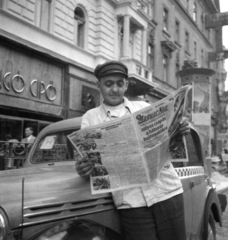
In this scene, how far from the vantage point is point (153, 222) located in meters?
1.92

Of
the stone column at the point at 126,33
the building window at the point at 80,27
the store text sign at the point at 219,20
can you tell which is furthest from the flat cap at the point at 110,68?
the store text sign at the point at 219,20

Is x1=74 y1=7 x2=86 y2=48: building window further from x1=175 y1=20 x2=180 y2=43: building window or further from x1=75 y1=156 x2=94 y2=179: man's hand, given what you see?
x1=175 y1=20 x2=180 y2=43: building window

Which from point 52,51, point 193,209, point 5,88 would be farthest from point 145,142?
point 52,51

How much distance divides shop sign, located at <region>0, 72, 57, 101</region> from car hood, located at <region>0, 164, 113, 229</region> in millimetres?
9138

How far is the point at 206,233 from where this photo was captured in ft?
10.3

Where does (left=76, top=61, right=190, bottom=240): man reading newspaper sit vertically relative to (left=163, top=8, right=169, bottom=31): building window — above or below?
below

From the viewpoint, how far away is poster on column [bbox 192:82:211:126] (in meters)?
9.07

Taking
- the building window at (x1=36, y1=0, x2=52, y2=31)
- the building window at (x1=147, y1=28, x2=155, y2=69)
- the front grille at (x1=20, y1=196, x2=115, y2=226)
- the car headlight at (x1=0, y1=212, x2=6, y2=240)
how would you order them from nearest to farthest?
the car headlight at (x1=0, y1=212, x2=6, y2=240)
the front grille at (x1=20, y1=196, x2=115, y2=226)
the building window at (x1=36, y1=0, x2=52, y2=31)
the building window at (x1=147, y1=28, x2=155, y2=69)

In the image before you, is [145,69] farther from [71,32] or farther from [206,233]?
[206,233]

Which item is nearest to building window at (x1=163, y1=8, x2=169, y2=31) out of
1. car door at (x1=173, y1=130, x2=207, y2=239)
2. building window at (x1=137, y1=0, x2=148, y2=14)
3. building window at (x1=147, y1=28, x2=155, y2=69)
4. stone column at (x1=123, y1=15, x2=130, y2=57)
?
building window at (x1=147, y1=28, x2=155, y2=69)

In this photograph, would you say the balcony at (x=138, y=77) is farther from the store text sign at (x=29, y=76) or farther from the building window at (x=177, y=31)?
the building window at (x=177, y=31)

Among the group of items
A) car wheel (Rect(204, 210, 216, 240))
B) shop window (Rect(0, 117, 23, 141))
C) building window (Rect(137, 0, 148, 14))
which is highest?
building window (Rect(137, 0, 148, 14))

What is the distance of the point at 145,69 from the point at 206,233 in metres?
15.6

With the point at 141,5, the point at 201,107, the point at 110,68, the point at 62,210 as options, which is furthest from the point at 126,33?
the point at 62,210
